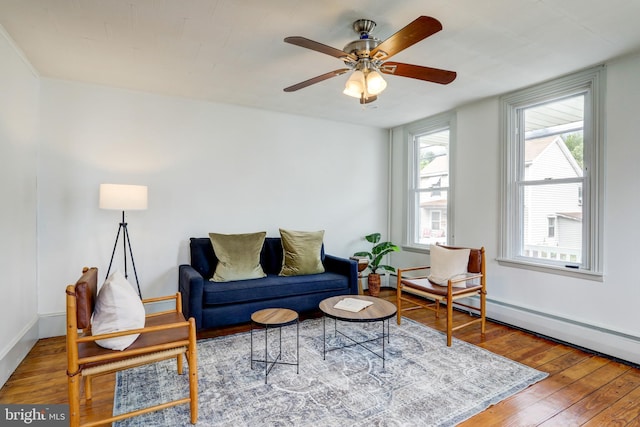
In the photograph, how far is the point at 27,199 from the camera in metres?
2.89

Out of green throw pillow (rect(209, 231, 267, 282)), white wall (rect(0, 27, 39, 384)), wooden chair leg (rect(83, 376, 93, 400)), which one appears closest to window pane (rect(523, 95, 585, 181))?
green throw pillow (rect(209, 231, 267, 282))

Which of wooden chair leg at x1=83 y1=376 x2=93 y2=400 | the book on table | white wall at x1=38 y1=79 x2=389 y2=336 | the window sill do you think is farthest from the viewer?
white wall at x1=38 y1=79 x2=389 y2=336

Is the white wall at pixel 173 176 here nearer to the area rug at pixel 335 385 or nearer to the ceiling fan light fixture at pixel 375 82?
the area rug at pixel 335 385

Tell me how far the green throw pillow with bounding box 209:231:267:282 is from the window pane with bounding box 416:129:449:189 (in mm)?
2585

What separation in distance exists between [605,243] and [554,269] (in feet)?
1.61

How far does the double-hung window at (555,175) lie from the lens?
292cm

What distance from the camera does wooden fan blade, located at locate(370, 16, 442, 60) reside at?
1.65m

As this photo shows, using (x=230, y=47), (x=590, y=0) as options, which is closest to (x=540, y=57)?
(x=590, y=0)

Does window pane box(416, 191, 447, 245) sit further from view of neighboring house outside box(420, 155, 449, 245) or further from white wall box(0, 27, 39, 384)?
white wall box(0, 27, 39, 384)

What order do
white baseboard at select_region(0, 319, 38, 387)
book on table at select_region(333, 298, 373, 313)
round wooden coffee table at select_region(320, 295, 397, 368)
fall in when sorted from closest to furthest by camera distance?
white baseboard at select_region(0, 319, 38, 387)
round wooden coffee table at select_region(320, 295, 397, 368)
book on table at select_region(333, 298, 373, 313)

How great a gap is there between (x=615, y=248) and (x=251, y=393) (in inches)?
125

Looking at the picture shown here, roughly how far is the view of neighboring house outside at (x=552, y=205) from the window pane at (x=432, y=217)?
3.60 ft

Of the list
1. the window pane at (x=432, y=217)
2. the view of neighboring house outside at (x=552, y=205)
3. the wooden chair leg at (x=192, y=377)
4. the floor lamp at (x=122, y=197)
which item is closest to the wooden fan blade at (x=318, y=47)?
the wooden chair leg at (x=192, y=377)

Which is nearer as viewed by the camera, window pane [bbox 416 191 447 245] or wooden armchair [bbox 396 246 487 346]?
wooden armchair [bbox 396 246 487 346]
